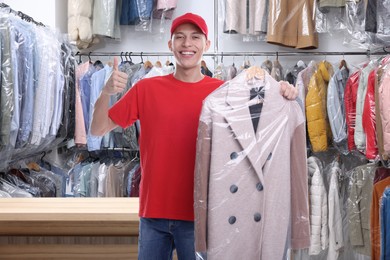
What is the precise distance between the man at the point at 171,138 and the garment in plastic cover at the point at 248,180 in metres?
0.15

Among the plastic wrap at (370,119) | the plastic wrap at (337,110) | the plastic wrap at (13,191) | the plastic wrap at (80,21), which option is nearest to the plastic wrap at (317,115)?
the plastic wrap at (337,110)

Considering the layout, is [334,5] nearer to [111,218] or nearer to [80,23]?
[80,23]

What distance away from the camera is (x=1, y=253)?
2967 millimetres

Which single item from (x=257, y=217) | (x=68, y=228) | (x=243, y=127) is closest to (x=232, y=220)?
(x=257, y=217)

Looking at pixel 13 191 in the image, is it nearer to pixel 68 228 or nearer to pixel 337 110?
pixel 68 228

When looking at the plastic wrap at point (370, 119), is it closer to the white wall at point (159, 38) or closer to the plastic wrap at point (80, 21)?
the white wall at point (159, 38)

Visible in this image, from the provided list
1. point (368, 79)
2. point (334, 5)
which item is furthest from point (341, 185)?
point (334, 5)

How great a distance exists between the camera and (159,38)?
17.9 ft

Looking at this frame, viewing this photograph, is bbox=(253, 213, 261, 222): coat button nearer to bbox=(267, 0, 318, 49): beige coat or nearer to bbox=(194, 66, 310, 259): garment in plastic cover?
bbox=(194, 66, 310, 259): garment in plastic cover

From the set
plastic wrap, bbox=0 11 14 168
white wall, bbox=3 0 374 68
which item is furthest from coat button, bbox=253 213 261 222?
white wall, bbox=3 0 374 68

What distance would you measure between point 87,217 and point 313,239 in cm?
219

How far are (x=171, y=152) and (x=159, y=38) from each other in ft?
11.4

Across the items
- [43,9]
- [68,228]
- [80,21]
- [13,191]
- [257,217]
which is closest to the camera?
[257,217]

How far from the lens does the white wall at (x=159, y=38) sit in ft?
16.2
